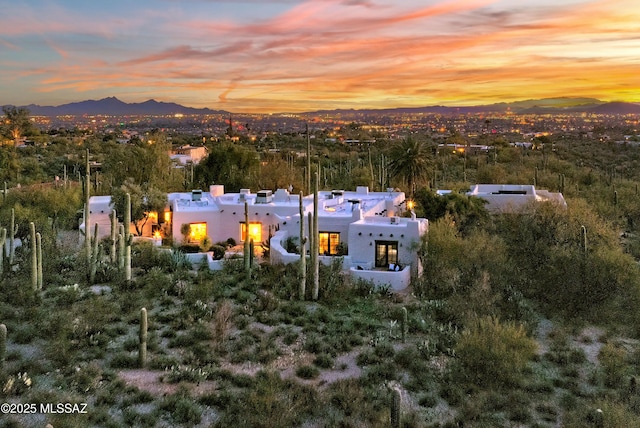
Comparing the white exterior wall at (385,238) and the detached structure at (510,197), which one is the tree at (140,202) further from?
the detached structure at (510,197)

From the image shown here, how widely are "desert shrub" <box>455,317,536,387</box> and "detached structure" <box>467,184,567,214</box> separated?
1225 centimetres

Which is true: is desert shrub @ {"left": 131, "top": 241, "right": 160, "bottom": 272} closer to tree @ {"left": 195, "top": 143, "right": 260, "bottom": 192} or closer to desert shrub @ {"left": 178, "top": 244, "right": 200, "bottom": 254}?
desert shrub @ {"left": 178, "top": 244, "right": 200, "bottom": 254}

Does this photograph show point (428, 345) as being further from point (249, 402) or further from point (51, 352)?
point (51, 352)

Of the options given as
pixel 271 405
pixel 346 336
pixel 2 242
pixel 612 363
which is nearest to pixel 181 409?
pixel 271 405

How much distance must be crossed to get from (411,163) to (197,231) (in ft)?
39.0

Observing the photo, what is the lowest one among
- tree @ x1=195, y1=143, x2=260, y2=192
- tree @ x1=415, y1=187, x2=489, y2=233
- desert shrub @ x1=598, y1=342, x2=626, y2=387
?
desert shrub @ x1=598, y1=342, x2=626, y2=387

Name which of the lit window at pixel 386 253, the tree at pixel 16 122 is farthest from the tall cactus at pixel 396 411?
the tree at pixel 16 122

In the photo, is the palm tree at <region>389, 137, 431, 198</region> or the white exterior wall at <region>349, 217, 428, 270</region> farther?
the palm tree at <region>389, 137, 431, 198</region>

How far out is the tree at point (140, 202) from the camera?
24672mm

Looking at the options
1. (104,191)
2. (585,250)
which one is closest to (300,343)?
(585,250)

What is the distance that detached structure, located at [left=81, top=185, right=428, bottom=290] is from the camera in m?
19.8

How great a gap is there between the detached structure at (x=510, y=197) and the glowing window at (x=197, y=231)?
13.6 m

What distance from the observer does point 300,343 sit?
14367 mm

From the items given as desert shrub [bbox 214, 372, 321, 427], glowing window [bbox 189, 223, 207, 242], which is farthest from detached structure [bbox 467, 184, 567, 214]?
desert shrub [bbox 214, 372, 321, 427]
